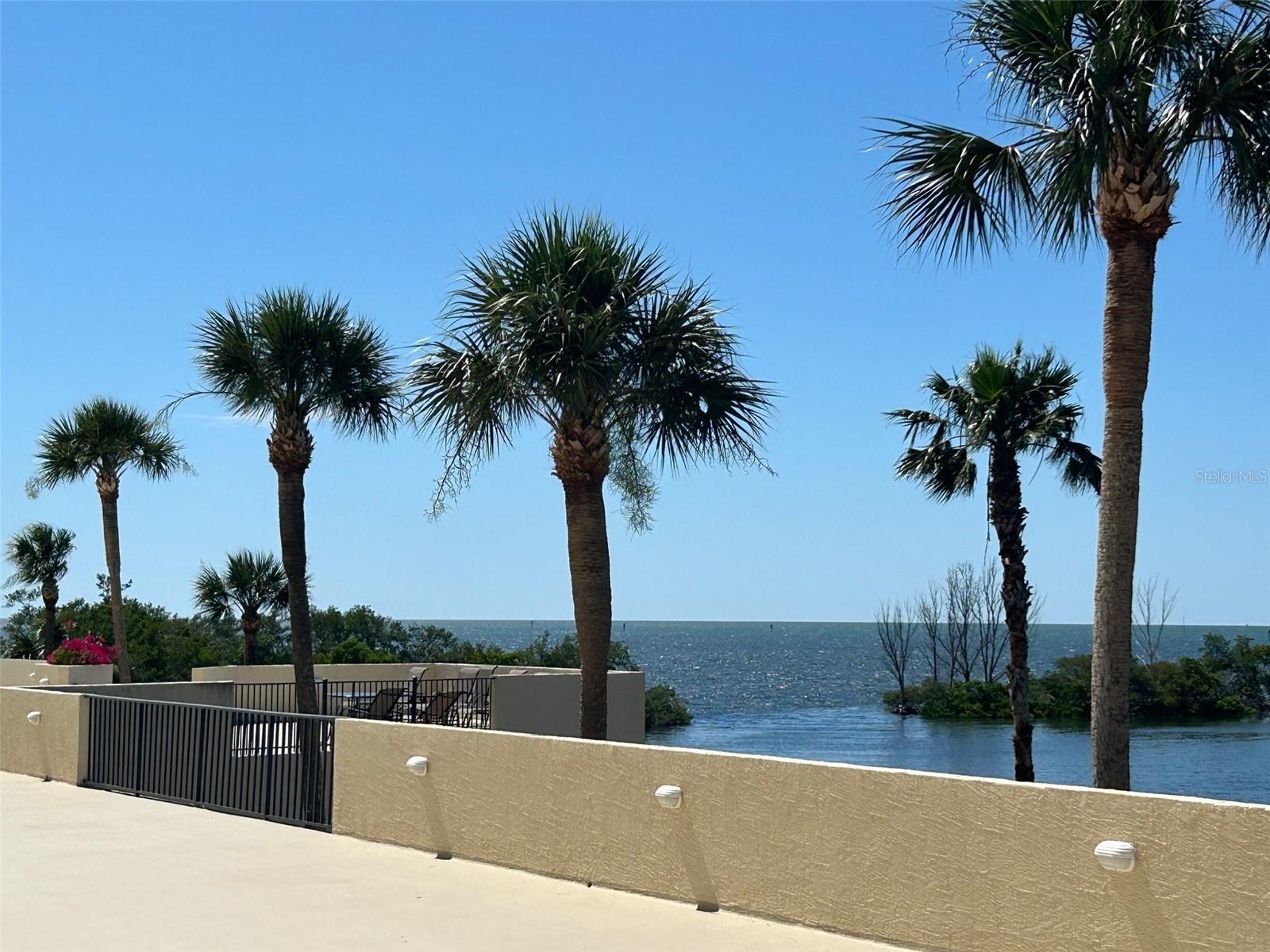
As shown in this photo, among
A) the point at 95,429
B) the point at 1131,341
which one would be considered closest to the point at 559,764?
the point at 1131,341

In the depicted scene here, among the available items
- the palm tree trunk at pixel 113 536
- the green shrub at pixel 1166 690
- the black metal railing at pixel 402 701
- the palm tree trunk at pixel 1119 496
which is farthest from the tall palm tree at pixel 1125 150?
the green shrub at pixel 1166 690

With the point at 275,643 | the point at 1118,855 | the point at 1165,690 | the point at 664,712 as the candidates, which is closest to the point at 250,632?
the point at 275,643

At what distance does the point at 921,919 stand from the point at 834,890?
0.66 metres

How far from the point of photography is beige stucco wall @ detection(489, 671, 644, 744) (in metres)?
24.0

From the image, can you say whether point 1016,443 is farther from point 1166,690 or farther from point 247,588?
point 1166,690

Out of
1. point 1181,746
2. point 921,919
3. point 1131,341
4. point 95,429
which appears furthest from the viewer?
point 1181,746

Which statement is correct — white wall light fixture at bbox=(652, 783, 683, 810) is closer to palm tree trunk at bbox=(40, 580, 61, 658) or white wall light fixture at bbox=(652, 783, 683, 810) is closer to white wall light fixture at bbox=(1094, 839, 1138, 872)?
white wall light fixture at bbox=(1094, 839, 1138, 872)

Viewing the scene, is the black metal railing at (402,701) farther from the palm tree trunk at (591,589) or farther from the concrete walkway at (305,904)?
the concrete walkway at (305,904)

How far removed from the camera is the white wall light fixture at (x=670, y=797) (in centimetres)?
928

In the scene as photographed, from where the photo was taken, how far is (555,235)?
686 inches

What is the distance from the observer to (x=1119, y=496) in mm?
11227

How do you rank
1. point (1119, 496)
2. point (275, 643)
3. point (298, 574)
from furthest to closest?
point (275, 643) < point (298, 574) < point (1119, 496)

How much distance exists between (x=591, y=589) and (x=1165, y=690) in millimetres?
51240

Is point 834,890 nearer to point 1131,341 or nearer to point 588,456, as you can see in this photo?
point 1131,341
